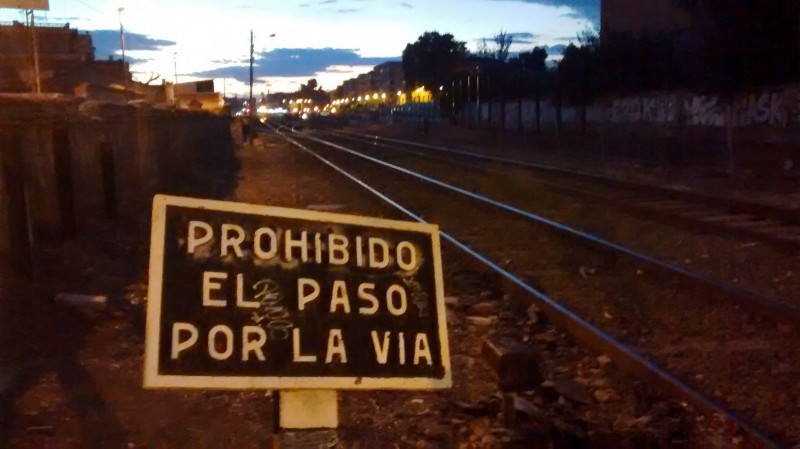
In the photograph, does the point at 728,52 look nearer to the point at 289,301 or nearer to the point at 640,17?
the point at 640,17

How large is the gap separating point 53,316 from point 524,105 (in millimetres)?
42843

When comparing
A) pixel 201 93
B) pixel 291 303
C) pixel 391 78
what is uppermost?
pixel 391 78

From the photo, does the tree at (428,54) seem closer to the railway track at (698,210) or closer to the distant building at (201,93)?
the distant building at (201,93)

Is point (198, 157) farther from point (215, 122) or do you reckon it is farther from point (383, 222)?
point (383, 222)

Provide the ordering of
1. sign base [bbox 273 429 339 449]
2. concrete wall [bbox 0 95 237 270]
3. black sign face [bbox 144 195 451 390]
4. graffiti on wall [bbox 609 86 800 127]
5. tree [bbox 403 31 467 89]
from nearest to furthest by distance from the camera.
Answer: black sign face [bbox 144 195 451 390] → sign base [bbox 273 429 339 449] → concrete wall [bbox 0 95 237 270] → graffiti on wall [bbox 609 86 800 127] → tree [bbox 403 31 467 89]

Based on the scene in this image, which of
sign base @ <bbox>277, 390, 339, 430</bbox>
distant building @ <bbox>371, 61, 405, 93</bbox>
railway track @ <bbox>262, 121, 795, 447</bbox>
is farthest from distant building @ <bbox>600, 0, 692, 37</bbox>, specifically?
distant building @ <bbox>371, 61, 405, 93</bbox>

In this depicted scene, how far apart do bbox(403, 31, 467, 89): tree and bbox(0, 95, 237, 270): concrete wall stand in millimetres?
89762

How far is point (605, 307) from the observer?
952cm

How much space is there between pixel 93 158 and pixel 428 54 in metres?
106

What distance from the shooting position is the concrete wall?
34.1ft

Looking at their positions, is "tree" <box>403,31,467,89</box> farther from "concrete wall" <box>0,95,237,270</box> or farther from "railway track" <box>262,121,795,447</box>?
"railway track" <box>262,121,795,447</box>

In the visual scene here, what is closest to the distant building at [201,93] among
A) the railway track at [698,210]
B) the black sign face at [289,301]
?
the railway track at [698,210]

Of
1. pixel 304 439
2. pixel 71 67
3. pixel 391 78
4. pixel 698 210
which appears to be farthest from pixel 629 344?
pixel 391 78

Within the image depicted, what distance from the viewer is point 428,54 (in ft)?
386
